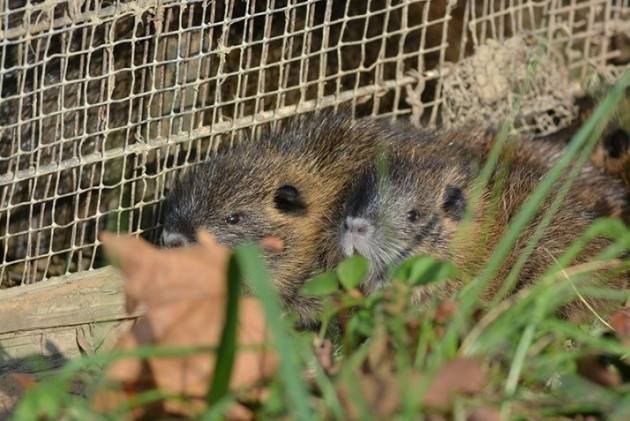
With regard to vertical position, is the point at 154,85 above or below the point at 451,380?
above

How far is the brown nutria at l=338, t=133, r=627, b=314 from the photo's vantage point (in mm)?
5422

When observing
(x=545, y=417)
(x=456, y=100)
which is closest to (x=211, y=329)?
(x=545, y=417)

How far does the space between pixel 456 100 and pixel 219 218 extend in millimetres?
1857

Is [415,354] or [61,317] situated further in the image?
[61,317]

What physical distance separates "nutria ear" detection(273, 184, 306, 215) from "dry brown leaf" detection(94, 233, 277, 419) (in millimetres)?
2575

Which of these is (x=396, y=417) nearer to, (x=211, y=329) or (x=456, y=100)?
(x=211, y=329)

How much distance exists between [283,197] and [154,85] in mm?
862

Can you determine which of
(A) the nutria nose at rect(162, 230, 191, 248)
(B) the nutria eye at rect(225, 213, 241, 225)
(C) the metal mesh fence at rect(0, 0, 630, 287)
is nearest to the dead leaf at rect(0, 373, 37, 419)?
(C) the metal mesh fence at rect(0, 0, 630, 287)

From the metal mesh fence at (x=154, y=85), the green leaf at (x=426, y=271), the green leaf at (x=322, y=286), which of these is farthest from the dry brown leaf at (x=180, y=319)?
the metal mesh fence at (x=154, y=85)

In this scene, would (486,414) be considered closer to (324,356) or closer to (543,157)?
(324,356)

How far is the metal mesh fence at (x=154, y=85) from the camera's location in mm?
5551

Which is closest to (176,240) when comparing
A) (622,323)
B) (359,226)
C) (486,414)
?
(359,226)

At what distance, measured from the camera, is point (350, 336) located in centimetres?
345

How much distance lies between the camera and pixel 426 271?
12.0 feet
